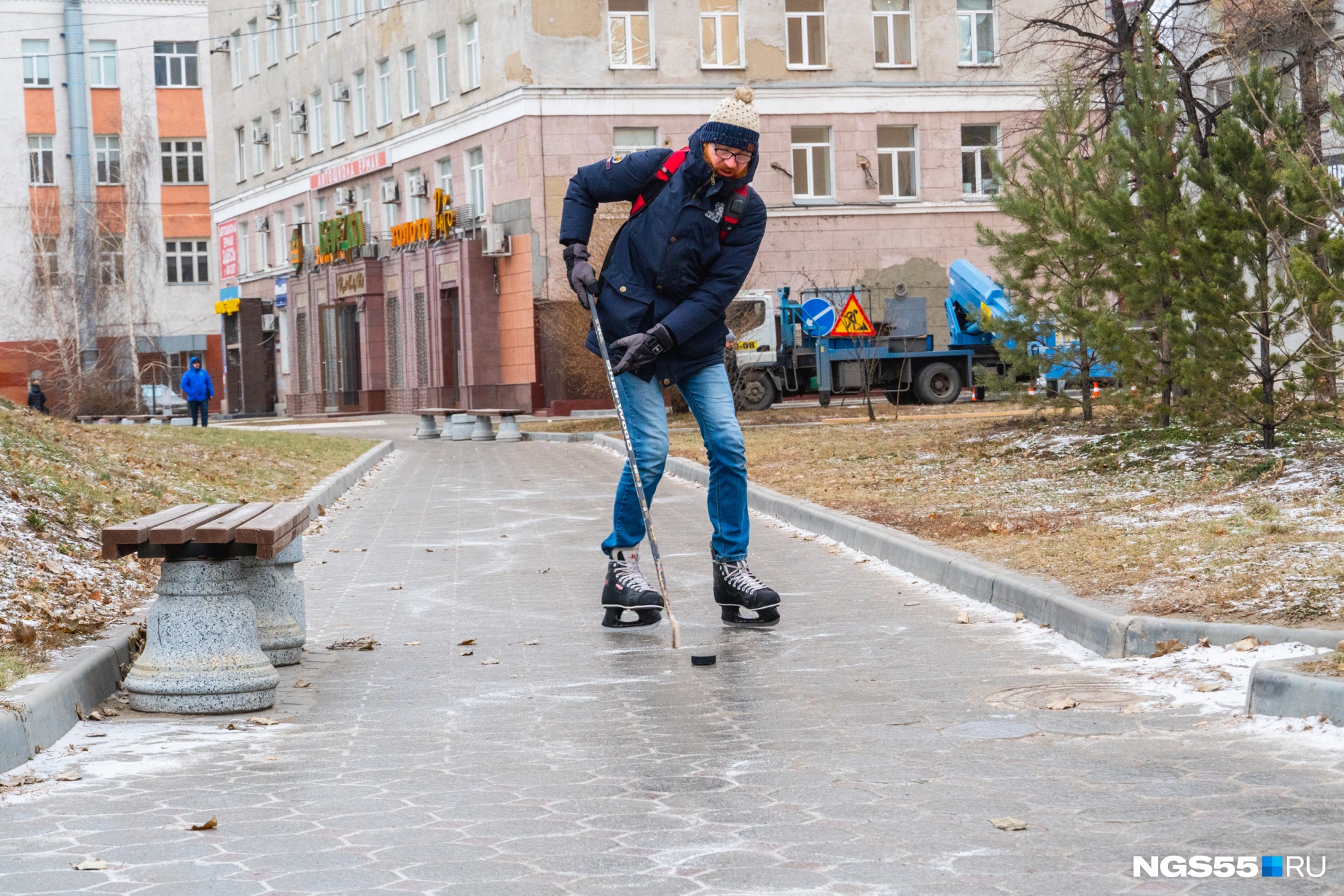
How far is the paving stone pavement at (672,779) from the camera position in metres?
3.99

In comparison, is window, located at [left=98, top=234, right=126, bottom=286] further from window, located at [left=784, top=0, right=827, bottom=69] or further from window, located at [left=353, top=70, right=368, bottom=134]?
window, located at [left=784, top=0, right=827, bottom=69]

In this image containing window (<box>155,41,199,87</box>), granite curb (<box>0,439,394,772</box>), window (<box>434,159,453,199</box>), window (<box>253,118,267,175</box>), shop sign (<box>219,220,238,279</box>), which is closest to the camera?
granite curb (<box>0,439,394,772</box>)

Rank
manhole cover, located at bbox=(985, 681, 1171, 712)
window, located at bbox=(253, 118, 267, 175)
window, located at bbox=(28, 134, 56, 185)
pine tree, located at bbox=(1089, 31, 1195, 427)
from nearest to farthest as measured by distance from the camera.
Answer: manhole cover, located at bbox=(985, 681, 1171, 712) < pine tree, located at bbox=(1089, 31, 1195, 427) < window, located at bbox=(253, 118, 267, 175) < window, located at bbox=(28, 134, 56, 185)

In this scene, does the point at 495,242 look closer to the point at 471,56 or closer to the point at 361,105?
the point at 471,56

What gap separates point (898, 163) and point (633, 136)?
653cm

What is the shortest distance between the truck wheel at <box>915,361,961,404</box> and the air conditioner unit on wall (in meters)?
10.5

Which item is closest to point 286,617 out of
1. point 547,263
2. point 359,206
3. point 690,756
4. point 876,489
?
point 690,756

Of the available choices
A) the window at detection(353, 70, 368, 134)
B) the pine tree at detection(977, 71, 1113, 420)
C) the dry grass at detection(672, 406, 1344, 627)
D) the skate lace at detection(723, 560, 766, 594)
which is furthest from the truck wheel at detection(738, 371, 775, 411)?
the skate lace at detection(723, 560, 766, 594)

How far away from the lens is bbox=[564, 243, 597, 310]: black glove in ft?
25.7

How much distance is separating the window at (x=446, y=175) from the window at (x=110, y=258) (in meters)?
21.7

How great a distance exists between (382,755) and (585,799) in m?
0.97

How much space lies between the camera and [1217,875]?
3771mm

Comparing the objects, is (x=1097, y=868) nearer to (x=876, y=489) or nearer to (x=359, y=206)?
(x=876, y=489)

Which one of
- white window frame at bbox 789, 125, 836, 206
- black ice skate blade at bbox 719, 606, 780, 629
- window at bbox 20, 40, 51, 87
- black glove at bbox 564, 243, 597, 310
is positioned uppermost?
window at bbox 20, 40, 51, 87
